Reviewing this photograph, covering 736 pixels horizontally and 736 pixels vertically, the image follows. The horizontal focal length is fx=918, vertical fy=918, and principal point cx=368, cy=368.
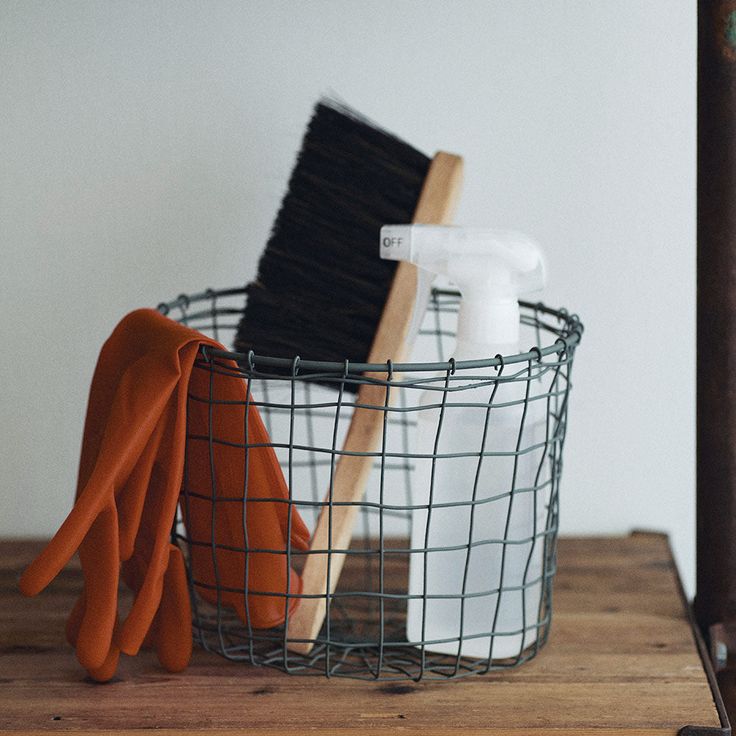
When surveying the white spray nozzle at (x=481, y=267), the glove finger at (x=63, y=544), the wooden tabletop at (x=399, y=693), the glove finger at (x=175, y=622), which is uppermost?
the white spray nozzle at (x=481, y=267)

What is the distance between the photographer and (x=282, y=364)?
464 millimetres

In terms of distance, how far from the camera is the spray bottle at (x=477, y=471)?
0.52 meters

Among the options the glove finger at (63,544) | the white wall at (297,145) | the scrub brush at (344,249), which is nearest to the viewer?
the glove finger at (63,544)

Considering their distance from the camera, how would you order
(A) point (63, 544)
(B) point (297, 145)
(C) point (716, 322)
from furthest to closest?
(B) point (297, 145) < (C) point (716, 322) < (A) point (63, 544)

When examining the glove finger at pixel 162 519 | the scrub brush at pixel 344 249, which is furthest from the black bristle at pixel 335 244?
the glove finger at pixel 162 519

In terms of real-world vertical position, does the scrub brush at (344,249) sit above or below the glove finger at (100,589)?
above

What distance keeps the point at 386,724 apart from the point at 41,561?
20cm

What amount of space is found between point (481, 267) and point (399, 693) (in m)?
0.24

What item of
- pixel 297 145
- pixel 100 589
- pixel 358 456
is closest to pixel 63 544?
pixel 100 589

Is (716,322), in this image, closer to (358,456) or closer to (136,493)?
(358,456)

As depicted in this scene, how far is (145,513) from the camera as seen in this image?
1.74 ft

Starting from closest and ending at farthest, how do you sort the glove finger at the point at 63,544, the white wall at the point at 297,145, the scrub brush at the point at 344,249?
the glove finger at the point at 63,544 < the scrub brush at the point at 344,249 < the white wall at the point at 297,145

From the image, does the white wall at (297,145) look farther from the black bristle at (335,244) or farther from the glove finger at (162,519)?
the glove finger at (162,519)

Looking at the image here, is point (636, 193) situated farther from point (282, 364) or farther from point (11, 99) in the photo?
point (11, 99)
